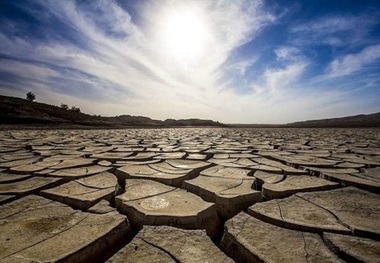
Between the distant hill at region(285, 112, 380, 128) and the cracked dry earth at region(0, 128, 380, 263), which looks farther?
the distant hill at region(285, 112, 380, 128)

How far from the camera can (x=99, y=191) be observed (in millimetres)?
1333

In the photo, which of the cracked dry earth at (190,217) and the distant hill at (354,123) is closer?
the cracked dry earth at (190,217)

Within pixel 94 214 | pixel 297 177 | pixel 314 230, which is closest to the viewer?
pixel 314 230

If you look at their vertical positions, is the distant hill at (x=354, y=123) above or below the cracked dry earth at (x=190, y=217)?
above

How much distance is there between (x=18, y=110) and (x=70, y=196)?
13.6 m

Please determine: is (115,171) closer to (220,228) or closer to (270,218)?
(220,228)

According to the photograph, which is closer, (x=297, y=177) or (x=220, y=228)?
(x=220, y=228)

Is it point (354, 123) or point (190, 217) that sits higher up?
point (354, 123)

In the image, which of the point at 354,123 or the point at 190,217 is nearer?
the point at 190,217

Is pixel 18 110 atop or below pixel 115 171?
atop

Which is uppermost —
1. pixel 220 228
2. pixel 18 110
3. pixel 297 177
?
pixel 18 110

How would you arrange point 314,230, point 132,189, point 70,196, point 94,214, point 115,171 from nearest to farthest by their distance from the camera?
point 314,230 → point 94,214 → point 70,196 → point 132,189 → point 115,171

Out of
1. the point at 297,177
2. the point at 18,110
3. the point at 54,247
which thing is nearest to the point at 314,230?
the point at 297,177

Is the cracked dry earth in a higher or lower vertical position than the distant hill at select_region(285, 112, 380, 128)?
lower
